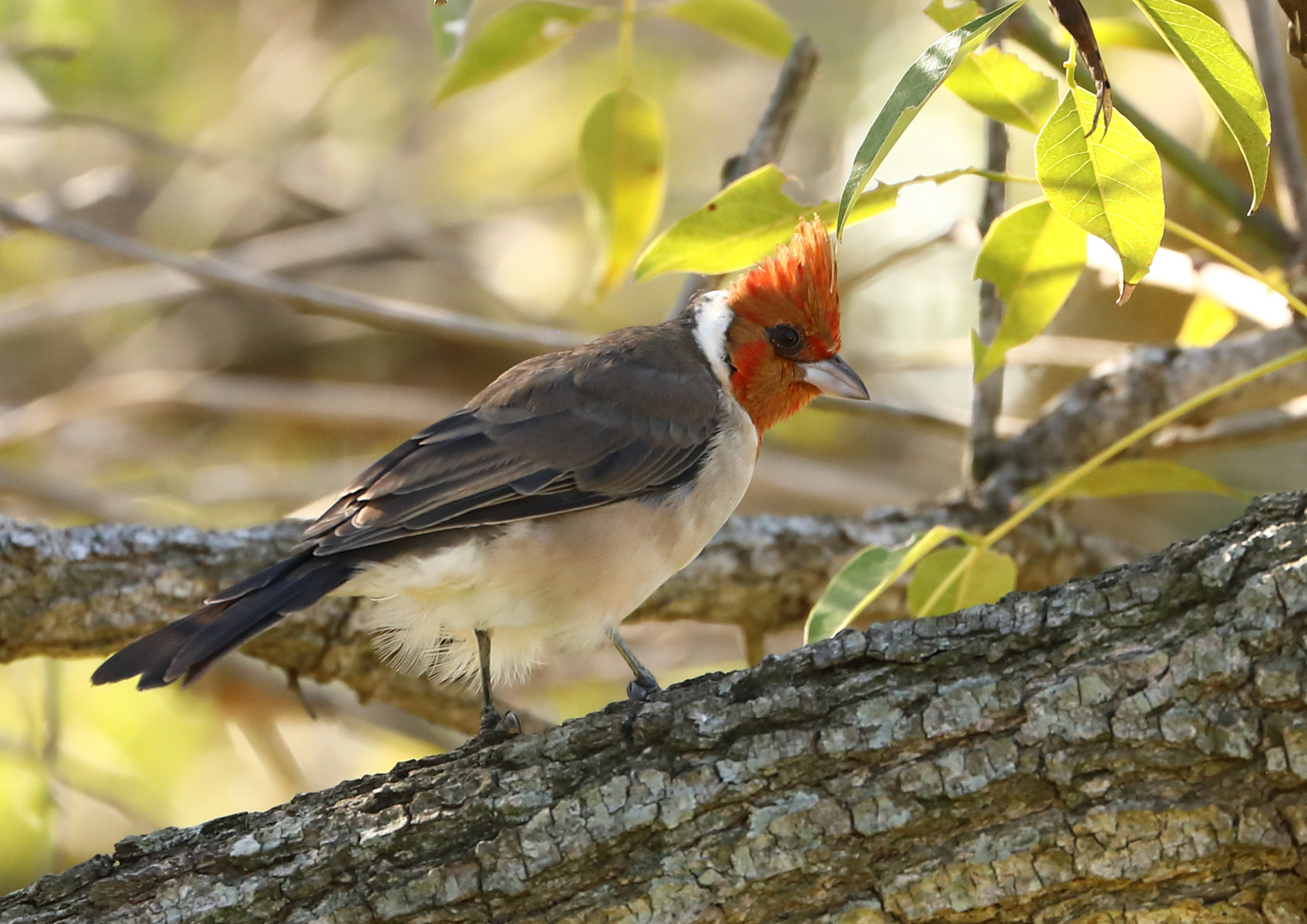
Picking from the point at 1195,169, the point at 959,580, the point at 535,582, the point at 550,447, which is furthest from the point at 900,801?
the point at 1195,169

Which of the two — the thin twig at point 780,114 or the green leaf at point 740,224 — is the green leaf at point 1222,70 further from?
the thin twig at point 780,114

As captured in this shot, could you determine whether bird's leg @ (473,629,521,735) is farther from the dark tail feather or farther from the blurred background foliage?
the blurred background foliage

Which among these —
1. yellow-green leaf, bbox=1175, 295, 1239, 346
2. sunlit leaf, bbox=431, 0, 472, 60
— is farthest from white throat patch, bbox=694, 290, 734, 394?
sunlit leaf, bbox=431, 0, 472, 60

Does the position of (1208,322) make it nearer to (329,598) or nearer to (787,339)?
(787,339)

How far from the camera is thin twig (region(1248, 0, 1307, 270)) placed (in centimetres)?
339

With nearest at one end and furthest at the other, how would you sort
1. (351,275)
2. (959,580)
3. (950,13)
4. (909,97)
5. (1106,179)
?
(909,97) < (1106,179) < (950,13) < (959,580) < (351,275)

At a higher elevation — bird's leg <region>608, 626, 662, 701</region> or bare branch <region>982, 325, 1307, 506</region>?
bare branch <region>982, 325, 1307, 506</region>

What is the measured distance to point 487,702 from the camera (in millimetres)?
3246

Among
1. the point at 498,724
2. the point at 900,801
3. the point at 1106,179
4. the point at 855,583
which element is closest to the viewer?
the point at 1106,179

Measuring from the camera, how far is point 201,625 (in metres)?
2.68

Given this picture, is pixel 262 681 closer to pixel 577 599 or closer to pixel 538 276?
pixel 577 599

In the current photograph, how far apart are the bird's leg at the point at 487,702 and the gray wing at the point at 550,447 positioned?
0.38 meters

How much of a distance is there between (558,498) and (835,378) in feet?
3.36

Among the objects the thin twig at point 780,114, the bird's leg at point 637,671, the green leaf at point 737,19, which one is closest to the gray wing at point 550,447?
the bird's leg at point 637,671
